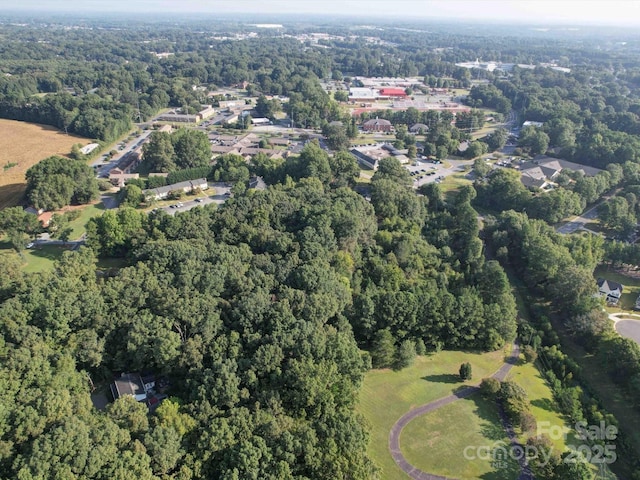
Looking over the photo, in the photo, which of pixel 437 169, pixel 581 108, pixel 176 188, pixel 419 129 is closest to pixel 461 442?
pixel 176 188

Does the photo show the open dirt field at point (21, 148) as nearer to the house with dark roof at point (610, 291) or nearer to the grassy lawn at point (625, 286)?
the house with dark roof at point (610, 291)

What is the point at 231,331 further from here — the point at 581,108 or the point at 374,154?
the point at 581,108

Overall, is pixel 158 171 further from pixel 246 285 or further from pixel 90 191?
pixel 246 285

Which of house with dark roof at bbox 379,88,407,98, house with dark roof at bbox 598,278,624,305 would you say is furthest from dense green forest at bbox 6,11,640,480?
house with dark roof at bbox 379,88,407,98

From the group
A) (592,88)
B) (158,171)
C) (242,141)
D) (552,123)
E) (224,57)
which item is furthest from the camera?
(224,57)

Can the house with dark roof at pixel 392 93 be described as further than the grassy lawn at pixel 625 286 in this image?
Yes

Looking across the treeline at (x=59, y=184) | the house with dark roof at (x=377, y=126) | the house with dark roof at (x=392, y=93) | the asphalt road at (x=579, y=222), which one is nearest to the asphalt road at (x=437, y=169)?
the asphalt road at (x=579, y=222)

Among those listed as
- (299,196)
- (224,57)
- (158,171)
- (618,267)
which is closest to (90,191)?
(158,171)
